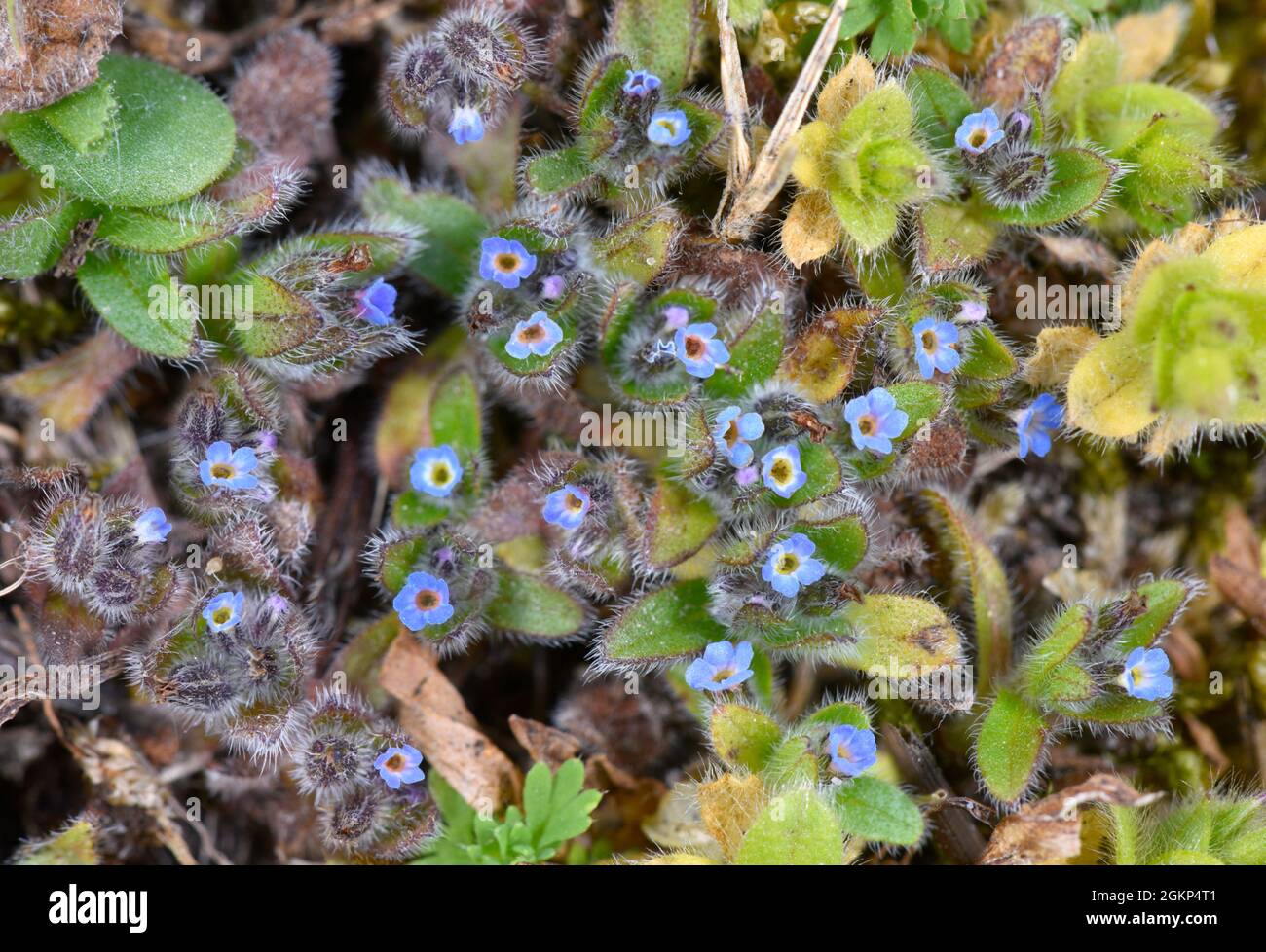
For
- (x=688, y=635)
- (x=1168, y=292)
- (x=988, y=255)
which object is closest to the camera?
(x=1168, y=292)

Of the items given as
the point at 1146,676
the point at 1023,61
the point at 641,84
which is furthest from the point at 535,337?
the point at 1146,676

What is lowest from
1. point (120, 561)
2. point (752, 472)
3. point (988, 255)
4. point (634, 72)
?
point (120, 561)

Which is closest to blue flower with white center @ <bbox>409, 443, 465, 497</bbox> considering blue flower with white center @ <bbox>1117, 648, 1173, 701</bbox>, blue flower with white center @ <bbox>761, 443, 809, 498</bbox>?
blue flower with white center @ <bbox>761, 443, 809, 498</bbox>

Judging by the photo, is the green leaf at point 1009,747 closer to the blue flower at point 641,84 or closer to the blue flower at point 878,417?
the blue flower at point 878,417

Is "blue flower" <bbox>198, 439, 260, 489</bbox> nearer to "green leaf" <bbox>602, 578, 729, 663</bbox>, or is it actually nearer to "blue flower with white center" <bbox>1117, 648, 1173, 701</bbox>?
"green leaf" <bbox>602, 578, 729, 663</bbox>

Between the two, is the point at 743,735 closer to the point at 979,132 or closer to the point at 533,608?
the point at 533,608
